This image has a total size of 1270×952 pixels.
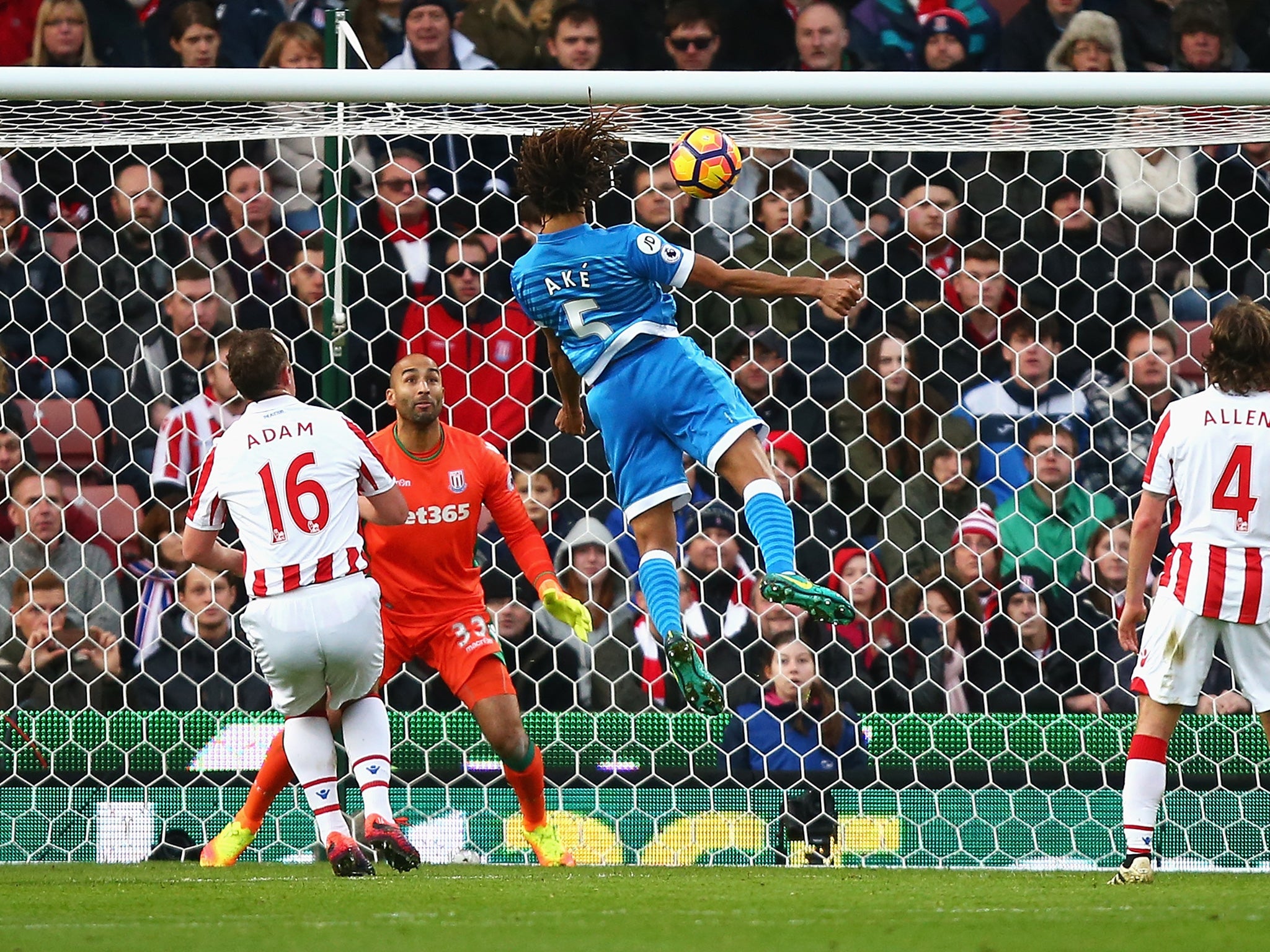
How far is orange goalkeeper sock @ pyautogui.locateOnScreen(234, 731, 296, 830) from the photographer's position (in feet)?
19.0

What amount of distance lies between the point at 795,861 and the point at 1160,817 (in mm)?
1403

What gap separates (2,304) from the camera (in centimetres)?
752

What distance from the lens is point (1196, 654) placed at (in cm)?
484

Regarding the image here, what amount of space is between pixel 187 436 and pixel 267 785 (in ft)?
6.04

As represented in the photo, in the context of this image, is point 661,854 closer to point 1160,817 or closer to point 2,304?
point 1160,817

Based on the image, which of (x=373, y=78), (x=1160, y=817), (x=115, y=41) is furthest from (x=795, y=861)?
(x=115, y=41)

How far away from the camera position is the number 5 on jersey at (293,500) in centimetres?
478

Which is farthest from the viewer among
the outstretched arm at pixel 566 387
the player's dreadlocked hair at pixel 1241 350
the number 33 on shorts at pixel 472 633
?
the number 33 on shorts at pixel 472 633

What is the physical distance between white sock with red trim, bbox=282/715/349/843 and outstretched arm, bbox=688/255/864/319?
1789mm

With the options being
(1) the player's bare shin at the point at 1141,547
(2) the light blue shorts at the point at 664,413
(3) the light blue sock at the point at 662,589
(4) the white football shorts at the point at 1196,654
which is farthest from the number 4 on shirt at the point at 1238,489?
(3) the light blue sock at the point at 662,589

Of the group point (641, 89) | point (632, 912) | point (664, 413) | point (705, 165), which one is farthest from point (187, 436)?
point (632, 912)

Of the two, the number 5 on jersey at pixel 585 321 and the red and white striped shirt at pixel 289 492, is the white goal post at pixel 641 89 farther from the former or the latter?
the red and white striped shirt at pixel 289 492

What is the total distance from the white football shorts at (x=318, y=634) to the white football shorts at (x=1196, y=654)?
2.31 meters

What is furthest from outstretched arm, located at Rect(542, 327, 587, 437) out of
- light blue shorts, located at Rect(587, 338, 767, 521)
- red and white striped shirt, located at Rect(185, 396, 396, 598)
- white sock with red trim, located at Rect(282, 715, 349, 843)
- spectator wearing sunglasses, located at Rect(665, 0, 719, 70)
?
spectator wearing sunglasses, located at Rect(665, 0, 719, 70)
